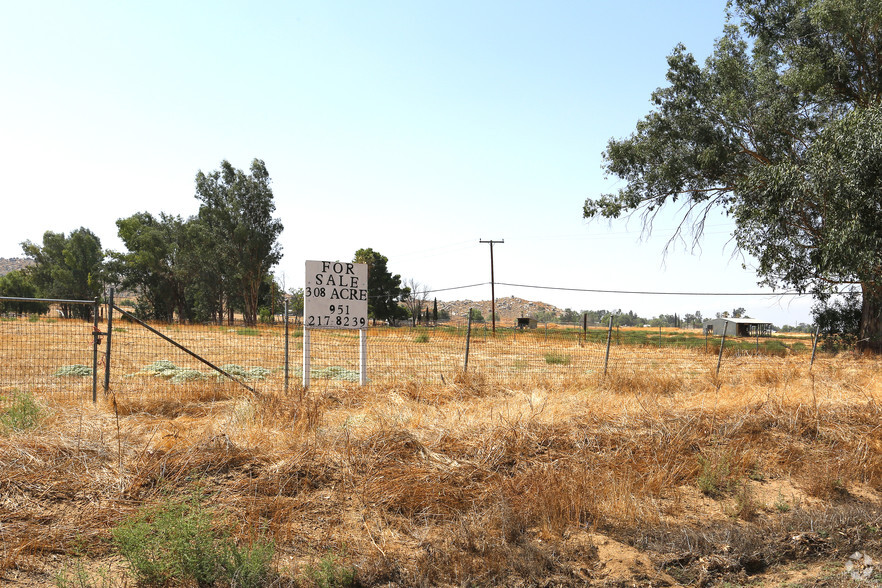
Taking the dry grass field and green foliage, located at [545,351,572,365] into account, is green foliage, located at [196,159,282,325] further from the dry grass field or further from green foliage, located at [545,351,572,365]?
the dry grass field

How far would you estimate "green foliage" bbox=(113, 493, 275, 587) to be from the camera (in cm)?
465

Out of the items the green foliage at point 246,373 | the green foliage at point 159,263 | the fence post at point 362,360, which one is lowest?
the green foliage at point 246,373

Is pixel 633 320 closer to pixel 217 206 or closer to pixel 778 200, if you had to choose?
pixel 217 206

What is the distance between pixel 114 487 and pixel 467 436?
4.00m

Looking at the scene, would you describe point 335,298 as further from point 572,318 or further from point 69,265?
point 572,318

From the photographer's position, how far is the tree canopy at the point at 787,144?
1155 centimetres

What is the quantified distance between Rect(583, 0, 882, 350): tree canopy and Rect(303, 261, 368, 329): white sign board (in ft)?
30.7

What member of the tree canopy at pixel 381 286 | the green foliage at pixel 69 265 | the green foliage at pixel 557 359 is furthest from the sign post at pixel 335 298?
the green foliage at pixel 69 265

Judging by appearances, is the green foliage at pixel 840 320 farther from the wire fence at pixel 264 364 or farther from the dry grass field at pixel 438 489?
the dry grass field at pixel 438 489

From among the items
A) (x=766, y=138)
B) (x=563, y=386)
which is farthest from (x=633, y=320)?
(x=563, y=386)

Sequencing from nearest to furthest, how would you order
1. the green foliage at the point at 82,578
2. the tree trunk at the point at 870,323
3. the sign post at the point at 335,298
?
the green foliage at the point at 82,578 → the sign post at the point at 335,298 → the tree trunk at the point at 870,323

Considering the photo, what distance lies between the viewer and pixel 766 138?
20.3m

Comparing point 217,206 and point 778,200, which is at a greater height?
point 217,206

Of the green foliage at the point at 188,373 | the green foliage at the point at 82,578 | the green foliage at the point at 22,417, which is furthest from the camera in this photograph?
the green foliage at the point at 188,373
